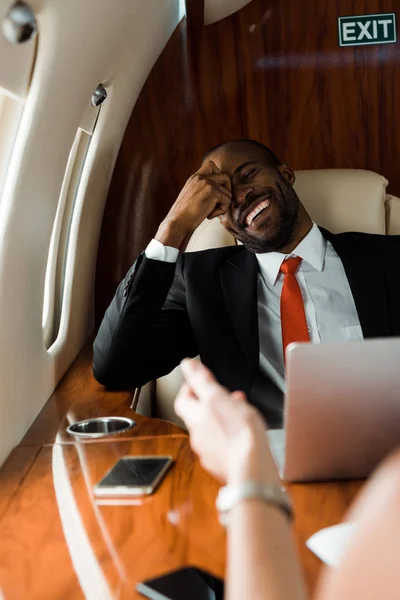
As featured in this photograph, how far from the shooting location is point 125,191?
286 cm

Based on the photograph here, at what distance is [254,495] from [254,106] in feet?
7.48

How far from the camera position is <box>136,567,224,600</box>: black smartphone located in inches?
37.8

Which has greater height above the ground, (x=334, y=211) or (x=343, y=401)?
(x=334, y=211)

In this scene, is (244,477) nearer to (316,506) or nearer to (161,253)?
(316,506)

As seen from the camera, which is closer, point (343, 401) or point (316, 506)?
point (343, 401)

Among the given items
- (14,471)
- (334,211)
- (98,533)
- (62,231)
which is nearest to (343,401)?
(98,533)

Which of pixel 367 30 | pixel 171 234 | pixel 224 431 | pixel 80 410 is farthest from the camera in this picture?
pixel 367 30

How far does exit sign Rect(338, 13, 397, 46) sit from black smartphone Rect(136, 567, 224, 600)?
7.44ft

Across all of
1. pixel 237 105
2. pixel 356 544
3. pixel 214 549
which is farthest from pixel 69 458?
pixel 237 105

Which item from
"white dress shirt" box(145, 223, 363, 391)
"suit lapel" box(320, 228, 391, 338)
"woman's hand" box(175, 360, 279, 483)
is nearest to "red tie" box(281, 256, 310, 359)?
"white dress shirt" box(145, 223, 363, 391)

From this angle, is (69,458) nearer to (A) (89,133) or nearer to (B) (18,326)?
(B) (18,326)

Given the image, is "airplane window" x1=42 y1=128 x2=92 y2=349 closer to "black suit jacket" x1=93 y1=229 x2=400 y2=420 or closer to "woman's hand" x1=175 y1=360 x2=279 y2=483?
"black suit jacket" x1=93 y1=229 x2=400 y2=420

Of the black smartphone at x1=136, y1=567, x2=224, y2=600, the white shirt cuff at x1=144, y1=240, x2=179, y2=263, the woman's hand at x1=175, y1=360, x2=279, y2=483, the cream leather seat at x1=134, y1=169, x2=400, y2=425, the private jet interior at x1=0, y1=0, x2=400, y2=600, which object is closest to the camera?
the woman's hand at x1=175, y1=360, x2=279, y2=483

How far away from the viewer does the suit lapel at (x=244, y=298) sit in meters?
2.06
